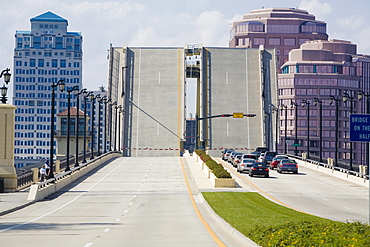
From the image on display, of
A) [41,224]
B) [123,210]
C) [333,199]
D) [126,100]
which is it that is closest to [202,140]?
[126,100]

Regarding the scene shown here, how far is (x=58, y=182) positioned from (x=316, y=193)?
57.8ft

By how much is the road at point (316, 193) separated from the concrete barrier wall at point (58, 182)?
43.0 feet

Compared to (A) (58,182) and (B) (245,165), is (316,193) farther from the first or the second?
(A) (58,182)

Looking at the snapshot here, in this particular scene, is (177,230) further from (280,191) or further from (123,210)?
(280,191)

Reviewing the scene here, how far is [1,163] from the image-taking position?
1569 inches

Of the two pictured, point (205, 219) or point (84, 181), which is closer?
point (205, 219)

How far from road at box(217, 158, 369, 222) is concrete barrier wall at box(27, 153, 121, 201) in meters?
13.1

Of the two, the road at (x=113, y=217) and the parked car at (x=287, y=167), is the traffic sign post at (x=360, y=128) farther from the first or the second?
the parked car at (x=287, y=167)

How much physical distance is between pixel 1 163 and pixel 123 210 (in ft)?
42.0

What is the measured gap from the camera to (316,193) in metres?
43.3

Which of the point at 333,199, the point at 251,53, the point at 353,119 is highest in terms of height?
the point at 251,53

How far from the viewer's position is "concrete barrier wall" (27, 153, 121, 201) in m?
35.9

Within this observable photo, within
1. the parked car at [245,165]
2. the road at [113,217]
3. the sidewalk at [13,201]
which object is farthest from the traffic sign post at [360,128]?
the parked car at [245,165]

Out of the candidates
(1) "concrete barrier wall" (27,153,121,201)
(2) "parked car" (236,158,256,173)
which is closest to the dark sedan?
(2) "parked car" (236,158,256,173)
